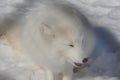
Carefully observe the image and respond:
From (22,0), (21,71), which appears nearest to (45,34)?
(21,71)

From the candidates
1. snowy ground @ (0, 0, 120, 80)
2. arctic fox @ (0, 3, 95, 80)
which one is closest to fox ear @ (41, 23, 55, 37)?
arctic fox @ (0, 3, 95, 80)

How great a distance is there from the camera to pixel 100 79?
11.9 feet

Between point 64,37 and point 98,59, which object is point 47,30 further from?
point 98,59

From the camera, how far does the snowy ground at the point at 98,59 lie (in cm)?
370

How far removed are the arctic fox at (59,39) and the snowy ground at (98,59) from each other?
25 cm

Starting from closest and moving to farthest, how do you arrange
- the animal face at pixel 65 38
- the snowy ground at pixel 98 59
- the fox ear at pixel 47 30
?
the animal face at pixel 65 38 < the fox ear at pixel 47 30 < the snowy ground at pixel 98 59

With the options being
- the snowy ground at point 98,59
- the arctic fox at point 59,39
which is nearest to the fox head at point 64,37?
the arctic fox at point 59,39

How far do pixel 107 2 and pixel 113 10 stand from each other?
346 millimetres

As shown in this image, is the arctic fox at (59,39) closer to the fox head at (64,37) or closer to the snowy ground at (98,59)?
the fox head at (64,37)

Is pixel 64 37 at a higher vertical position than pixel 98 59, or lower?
lower

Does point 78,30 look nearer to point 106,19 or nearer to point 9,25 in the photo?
point 9,25

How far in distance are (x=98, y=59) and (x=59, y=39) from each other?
3.10 feet

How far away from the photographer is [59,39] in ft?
10.3

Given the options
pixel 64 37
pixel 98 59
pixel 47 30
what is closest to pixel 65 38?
pixel 64 37
